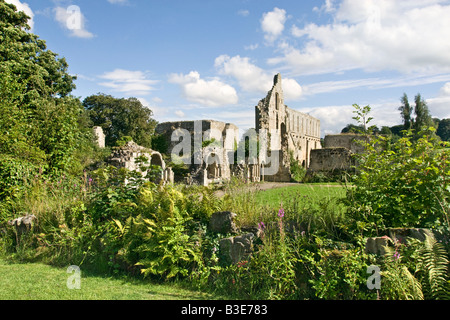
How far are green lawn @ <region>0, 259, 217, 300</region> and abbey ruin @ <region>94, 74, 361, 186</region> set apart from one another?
887 centimetres

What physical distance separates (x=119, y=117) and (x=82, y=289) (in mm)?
38039

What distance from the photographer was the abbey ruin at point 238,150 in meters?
21.3

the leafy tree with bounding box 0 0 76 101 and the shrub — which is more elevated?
the leafy tree with bounding box 0 0 76 101

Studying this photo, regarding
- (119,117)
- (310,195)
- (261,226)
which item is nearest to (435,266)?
(261,226)

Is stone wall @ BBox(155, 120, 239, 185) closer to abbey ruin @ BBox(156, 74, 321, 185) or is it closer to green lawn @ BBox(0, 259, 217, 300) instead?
abbey ruin @ BBox(156, 74, 321, 185)

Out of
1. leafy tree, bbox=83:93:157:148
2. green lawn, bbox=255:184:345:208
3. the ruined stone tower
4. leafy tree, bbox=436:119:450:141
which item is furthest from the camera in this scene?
leafy tree, bbox=436:119:450:141

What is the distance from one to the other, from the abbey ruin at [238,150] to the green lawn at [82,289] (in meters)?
8.87

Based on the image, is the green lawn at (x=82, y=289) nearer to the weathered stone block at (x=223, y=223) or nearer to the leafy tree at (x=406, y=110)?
the weathered stone block at (x=223, y=223)

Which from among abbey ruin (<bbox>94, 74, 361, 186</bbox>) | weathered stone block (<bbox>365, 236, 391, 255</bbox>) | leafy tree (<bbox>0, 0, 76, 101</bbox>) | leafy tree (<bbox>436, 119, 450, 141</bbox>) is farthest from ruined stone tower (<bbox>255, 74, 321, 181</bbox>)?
leafy tree (<bbox>436, 119, 450, 141</bbox>)

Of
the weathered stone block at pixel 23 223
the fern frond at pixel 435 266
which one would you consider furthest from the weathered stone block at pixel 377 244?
the weathered stone block at pixel 23 223

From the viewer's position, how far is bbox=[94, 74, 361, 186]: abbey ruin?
21.3 m

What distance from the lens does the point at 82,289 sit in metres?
4.14

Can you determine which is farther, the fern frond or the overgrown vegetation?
the overgrown vegetation
